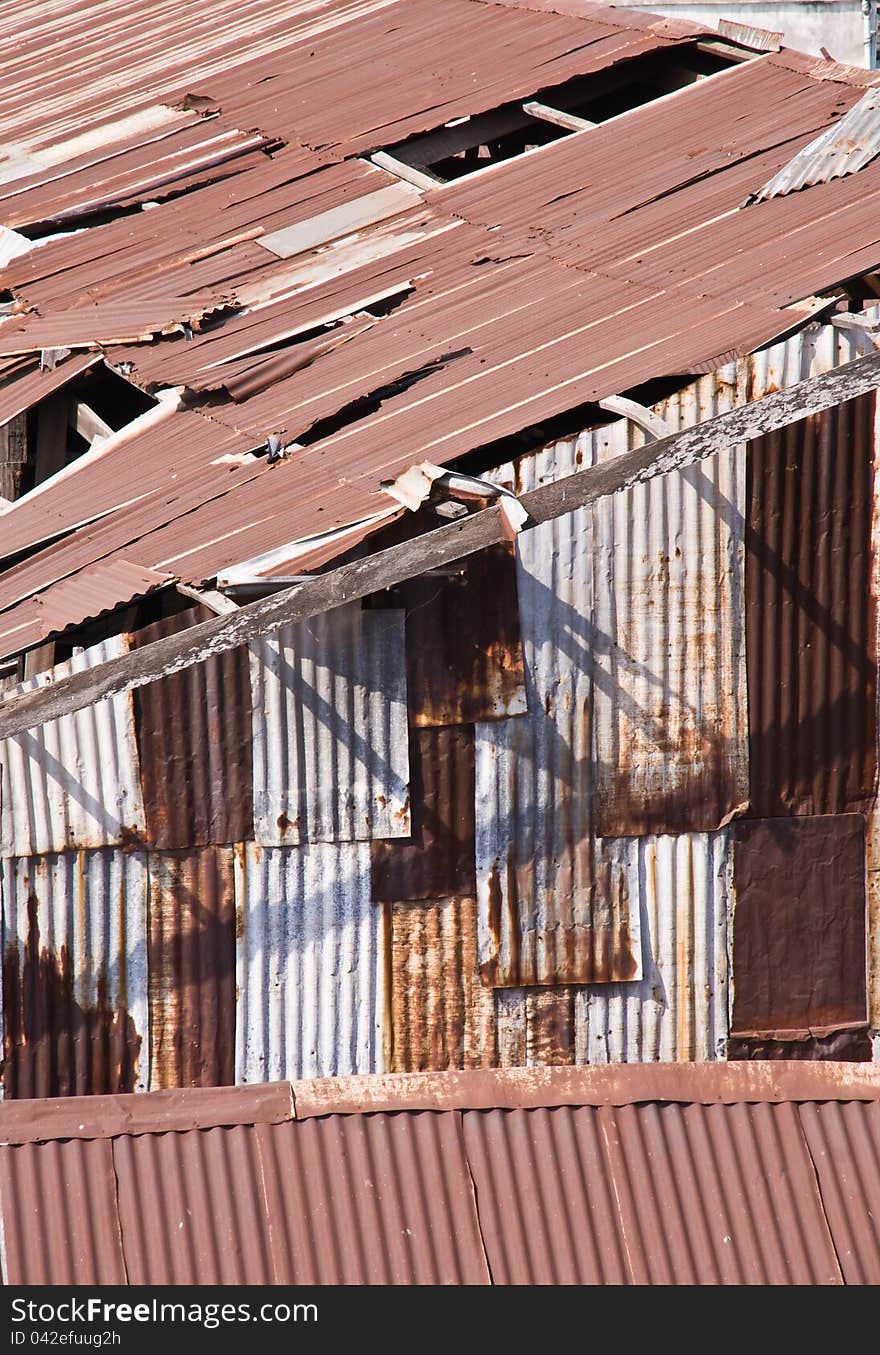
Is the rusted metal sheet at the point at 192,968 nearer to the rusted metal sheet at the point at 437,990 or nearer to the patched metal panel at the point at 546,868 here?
the rusted metal sheet at the point at 437,990

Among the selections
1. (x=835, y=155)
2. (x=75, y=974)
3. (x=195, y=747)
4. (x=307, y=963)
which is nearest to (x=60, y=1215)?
(x=75, y=974)

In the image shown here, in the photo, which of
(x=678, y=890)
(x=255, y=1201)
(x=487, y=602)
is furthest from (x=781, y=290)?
(x=255, y=1201)

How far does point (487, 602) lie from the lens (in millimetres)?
7469

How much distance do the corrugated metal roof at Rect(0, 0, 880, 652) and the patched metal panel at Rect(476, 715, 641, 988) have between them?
179 cm

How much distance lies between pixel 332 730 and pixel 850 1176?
13.1 feet

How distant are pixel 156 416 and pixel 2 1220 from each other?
4.67 metres

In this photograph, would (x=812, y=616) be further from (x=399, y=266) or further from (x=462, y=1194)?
(x=462, y=1194)

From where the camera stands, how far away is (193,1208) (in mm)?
7234

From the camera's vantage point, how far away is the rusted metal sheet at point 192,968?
746 centimetres

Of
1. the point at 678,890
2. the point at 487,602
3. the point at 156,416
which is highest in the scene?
the point at 156,416

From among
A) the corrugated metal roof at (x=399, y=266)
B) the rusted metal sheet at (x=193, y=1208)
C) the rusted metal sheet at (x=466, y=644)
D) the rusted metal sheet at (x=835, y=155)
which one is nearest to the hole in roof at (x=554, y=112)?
the corrugated metal roof at (x=399, y=266)

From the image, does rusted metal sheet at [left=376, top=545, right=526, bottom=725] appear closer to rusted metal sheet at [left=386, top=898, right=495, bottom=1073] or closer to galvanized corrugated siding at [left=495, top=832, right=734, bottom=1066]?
rusted metal sheet at [left=386, top=898, right=495, bottom=1073]

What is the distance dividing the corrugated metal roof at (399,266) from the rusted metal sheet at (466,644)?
73 centimetres

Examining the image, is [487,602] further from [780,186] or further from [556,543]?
[780,186]
